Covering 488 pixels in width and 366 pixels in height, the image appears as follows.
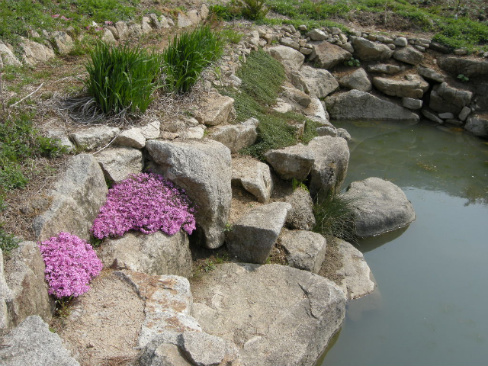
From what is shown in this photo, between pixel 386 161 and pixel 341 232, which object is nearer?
pixel 341 232

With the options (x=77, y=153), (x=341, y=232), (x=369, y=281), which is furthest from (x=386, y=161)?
(x=77, y=153)

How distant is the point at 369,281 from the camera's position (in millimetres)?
6066

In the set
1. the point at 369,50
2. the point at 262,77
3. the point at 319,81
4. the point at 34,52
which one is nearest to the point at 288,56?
the point at 319,81

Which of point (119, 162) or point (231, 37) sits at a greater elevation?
point (119, 162)

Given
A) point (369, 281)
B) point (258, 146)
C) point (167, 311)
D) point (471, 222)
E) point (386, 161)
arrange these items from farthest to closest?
point (386, 161) < point (471, 222) < point (258, 146) < point (369, 281) < point (167, 311)

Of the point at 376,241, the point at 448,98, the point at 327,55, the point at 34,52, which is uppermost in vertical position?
the point at 34,52

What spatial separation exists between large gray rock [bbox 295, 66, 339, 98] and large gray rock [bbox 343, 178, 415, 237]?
4584 millimetres

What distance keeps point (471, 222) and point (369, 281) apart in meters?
3.13

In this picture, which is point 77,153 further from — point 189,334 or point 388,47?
point 388,47

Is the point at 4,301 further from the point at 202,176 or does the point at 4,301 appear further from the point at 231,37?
the point at 231,37

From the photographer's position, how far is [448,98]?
12.6 meters

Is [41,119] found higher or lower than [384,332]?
higher

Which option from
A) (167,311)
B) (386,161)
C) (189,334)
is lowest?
(386,161)

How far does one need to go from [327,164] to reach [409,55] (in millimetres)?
7641
